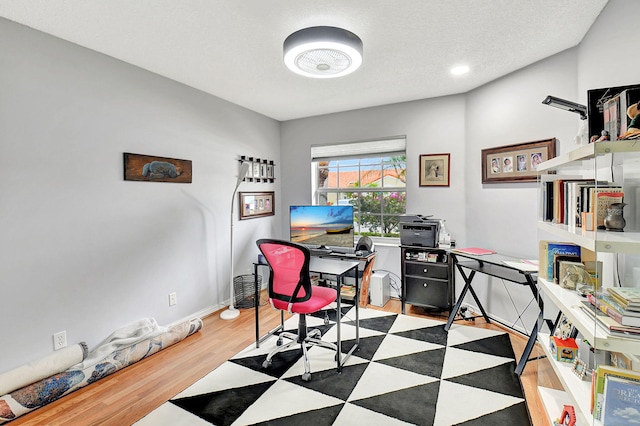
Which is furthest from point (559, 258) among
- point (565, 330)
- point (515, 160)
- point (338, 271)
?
point (515, 160)

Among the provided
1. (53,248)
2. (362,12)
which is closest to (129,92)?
(53,248)

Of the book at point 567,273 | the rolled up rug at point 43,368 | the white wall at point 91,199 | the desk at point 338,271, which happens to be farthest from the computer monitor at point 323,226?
the rolled up rug at point 43,368

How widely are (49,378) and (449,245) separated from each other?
3556 mm

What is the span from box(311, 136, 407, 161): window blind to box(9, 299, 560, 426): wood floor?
2.27 metres

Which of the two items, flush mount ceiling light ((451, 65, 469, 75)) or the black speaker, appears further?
the black speaker

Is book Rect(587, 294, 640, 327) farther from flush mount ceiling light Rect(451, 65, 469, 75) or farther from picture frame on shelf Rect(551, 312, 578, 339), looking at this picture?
flush mount ceiling light Rect(451, 65, 469, 75)

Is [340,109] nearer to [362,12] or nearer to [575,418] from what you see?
[362,12]

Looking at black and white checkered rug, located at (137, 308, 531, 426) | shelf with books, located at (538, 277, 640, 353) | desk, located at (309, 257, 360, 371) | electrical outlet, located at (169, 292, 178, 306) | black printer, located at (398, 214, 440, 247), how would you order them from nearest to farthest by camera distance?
1. shelf with books, located at (538, 277, 640, 353)
2. black and white checkered rug, located at (137, 308, 531, 426)
3. desk, located at (309, 257, 360, 371)
4. electrical outlet, located at (169, 292, 178, 306)
5. black printer, located at (398, 214, 440, 247)

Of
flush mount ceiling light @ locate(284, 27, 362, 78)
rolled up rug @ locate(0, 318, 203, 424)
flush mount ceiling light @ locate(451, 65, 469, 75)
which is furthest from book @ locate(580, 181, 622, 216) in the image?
rolled up rug @ locate(0, 318, 203, 424)

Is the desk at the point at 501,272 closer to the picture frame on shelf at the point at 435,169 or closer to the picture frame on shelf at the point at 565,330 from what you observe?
the picture frame on shelf at the point at 565,330

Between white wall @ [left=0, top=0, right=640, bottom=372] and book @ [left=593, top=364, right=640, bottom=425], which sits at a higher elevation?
white wall @ [left=0, top=0, right=640, bottom=372]

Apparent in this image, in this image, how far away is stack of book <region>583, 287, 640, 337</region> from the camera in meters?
1.04

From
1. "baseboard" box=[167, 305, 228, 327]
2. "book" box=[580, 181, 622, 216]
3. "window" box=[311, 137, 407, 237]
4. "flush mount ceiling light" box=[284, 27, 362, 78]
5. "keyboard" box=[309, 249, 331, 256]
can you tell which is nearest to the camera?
"book" box=[580, 181, 622, 216]

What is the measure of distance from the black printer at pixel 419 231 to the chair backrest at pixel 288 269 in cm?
154
